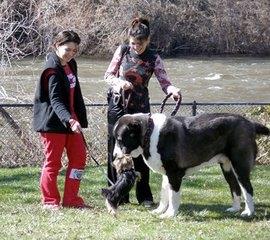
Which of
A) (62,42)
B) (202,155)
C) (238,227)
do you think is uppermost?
(62,42)

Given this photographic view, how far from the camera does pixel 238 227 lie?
5.98 meters

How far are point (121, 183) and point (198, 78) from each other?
59.3 feet

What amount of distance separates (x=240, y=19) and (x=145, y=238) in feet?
103

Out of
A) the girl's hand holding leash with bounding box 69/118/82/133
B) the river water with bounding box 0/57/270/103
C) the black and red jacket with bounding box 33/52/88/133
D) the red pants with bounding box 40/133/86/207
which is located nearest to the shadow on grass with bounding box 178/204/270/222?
the red pants with bounding box 40/133/86/207

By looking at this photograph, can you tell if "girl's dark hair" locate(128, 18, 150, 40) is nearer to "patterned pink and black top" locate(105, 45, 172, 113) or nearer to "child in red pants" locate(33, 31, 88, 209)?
"patterned pink and black top" locate(105, 45, 172, 113)

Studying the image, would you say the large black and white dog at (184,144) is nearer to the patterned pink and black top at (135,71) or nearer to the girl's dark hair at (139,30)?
the patterned pink and black top at (135,71)

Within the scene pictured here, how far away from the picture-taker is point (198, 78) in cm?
2412

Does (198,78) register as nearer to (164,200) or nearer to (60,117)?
(164,200)

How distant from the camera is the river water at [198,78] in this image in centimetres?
1955

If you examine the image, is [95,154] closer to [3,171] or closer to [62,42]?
[3,171]

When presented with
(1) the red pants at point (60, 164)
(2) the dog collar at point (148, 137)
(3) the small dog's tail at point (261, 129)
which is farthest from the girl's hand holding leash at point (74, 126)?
(3) the small dog's tail at point (261, 129)

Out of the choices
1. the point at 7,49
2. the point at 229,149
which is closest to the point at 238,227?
the point at 229,149

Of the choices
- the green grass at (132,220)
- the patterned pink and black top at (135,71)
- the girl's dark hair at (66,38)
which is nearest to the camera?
the green grass at (132,220)

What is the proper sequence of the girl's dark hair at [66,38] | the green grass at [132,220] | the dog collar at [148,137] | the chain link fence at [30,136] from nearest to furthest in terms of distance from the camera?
the green grass at [132,220], the dog collar at [148,137], the girl's dark hair at [66,38], the chain link fence at [30,136]
